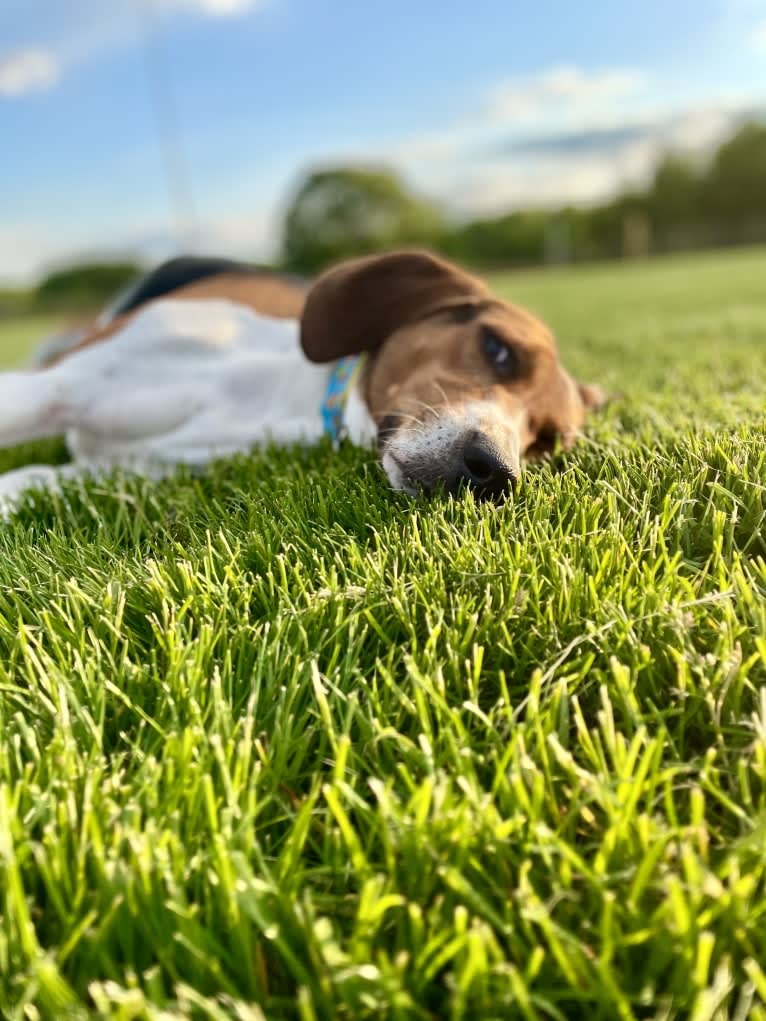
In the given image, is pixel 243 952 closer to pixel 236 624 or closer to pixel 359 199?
pixel 236 624

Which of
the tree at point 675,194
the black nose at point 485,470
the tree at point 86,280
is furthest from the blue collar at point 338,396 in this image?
the tree at point 675,194

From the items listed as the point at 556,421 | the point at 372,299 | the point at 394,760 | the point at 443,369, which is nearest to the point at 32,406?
the point at 372,299

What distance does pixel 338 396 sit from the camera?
9.15ft

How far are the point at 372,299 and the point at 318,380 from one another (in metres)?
0.39

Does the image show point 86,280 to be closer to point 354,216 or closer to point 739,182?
point 354,216

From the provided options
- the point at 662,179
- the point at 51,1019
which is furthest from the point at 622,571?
the point at 662,179

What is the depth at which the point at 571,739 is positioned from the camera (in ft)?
3.93

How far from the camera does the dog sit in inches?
98.2

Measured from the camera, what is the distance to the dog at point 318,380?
2494 mm

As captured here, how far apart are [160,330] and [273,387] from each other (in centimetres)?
50

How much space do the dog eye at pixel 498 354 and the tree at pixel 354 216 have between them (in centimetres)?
5456

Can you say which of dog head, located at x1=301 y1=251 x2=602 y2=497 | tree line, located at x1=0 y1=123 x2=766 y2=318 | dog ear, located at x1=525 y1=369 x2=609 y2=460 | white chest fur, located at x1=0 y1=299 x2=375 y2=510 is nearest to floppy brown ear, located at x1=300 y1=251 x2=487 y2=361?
dog head, located at x1=301 y1=251 x2=602 y2=497

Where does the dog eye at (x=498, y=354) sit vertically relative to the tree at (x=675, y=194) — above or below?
above

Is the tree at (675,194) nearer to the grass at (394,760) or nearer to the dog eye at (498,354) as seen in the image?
Answer: the dog eye at (498,354)
